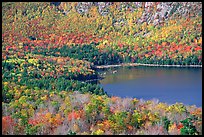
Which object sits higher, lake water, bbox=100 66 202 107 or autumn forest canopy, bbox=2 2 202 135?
autumn forest canopy, bbox=2 2 202 135

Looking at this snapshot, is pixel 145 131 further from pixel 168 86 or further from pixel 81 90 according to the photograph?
pixel 168 86

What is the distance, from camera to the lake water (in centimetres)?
8225

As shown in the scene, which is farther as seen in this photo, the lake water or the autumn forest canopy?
the lake water

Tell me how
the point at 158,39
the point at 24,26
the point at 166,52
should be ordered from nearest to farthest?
the point at 166,52, the point at 158,39, the point at 24,26

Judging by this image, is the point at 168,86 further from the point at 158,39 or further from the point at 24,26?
the point at 24,26

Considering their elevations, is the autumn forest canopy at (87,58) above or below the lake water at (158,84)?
above

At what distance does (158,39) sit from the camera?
521 feet

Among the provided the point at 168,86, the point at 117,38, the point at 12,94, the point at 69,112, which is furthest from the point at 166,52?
the point at 69,112

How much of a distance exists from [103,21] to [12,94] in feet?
412

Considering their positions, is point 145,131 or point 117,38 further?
point 117,38

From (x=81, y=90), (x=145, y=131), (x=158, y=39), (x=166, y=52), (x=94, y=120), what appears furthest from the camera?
(x=158, y=39)

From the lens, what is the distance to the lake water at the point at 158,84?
82.2m

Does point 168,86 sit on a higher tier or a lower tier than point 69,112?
lower

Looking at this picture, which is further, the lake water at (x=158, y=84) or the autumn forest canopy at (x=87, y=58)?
the lake water at (x=158, y=84)
